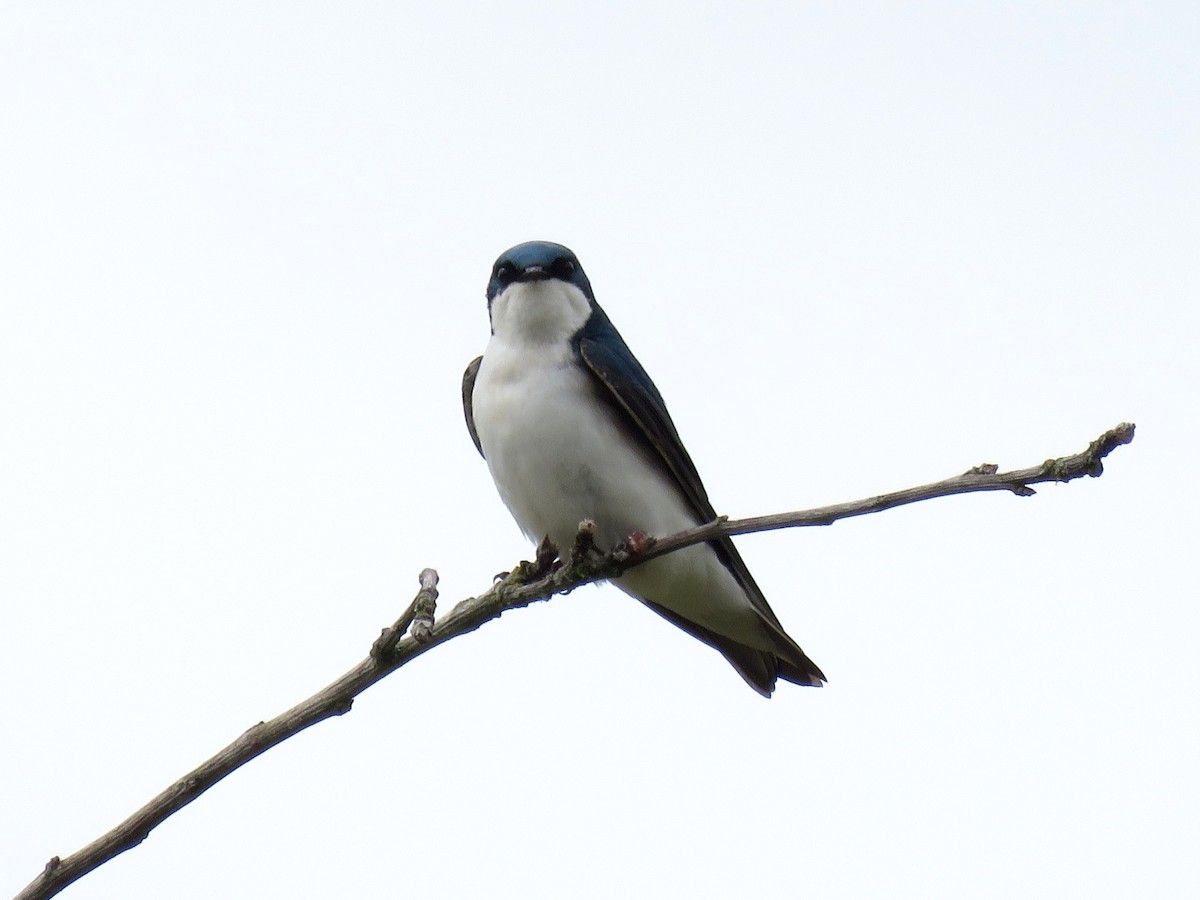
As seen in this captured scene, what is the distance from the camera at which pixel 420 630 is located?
3.64m

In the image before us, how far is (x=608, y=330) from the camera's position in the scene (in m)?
6.01

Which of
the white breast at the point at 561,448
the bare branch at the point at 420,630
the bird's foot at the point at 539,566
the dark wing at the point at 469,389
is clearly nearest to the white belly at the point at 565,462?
the white breast at the point at 561,448

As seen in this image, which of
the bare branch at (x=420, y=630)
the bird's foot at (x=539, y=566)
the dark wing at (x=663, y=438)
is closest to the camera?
the bare branch at (x=420, y=630)

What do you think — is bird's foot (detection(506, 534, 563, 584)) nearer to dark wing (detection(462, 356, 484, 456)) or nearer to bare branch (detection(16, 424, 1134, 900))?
bare branch (detection(16, 424, 1134, 900))

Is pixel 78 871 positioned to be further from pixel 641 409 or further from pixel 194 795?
pixel 641 409

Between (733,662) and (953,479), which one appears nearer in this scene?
(953,479)

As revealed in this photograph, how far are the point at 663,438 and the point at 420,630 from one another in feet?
7.68

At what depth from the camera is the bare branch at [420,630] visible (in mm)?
2969

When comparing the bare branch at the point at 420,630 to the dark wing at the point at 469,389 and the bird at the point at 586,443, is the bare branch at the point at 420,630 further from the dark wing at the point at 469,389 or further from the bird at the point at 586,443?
the dark wing at the point at 469,389

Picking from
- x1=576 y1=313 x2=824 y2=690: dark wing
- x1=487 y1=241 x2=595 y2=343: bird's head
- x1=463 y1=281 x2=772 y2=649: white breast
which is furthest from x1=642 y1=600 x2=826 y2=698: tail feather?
x1=487 y1=241 x2=595 y2=343: bird's head

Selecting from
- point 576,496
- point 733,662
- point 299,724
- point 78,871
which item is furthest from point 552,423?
point 78,871

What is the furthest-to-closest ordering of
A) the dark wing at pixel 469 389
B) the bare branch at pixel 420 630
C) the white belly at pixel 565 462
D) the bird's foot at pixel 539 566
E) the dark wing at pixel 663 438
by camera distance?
the dark wing at pixel 469 389, the dark wing at pixel 663 438, the white belly at pixel 565 462, the bird's foot at pixel 539 566, the bare branch at pixel 420 630

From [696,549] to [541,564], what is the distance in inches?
36.6

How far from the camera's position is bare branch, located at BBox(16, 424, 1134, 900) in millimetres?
2969
